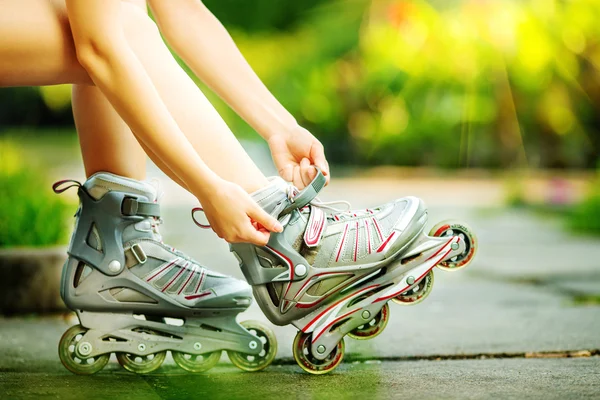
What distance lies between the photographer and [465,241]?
1.52m

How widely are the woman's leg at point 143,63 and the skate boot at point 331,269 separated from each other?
0.10 metres

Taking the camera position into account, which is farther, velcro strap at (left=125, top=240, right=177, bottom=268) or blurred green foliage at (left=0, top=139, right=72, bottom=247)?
blurred green foliage at (left=0, top=139, right=72, bottom=247)

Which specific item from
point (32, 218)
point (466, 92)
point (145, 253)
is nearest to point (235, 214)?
point (145, 253)

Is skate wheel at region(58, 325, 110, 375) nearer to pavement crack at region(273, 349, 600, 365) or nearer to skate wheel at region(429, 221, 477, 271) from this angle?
pavement crack at region(273, 349, 600, 365)

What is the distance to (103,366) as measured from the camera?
1.51m

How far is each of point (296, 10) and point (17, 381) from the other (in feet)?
39.1

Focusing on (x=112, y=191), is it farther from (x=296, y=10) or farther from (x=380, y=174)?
(x=296, y=10)

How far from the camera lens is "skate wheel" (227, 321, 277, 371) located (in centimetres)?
154

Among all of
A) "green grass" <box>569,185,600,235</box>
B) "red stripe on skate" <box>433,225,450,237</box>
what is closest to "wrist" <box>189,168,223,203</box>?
"red stripe on skate" <box>433,225,450,237</box>

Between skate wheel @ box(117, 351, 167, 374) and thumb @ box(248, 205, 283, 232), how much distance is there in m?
0.37

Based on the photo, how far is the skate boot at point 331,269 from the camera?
4.72 feet

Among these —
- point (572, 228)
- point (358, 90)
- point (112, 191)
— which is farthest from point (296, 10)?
point (112, 191)

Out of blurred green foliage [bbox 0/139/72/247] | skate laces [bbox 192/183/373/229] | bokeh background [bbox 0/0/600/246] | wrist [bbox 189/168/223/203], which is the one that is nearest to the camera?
wrist [bbox 189/168/223/203]

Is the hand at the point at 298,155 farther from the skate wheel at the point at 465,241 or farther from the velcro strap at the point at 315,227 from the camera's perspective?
the skate wheel at the point at 465,241
